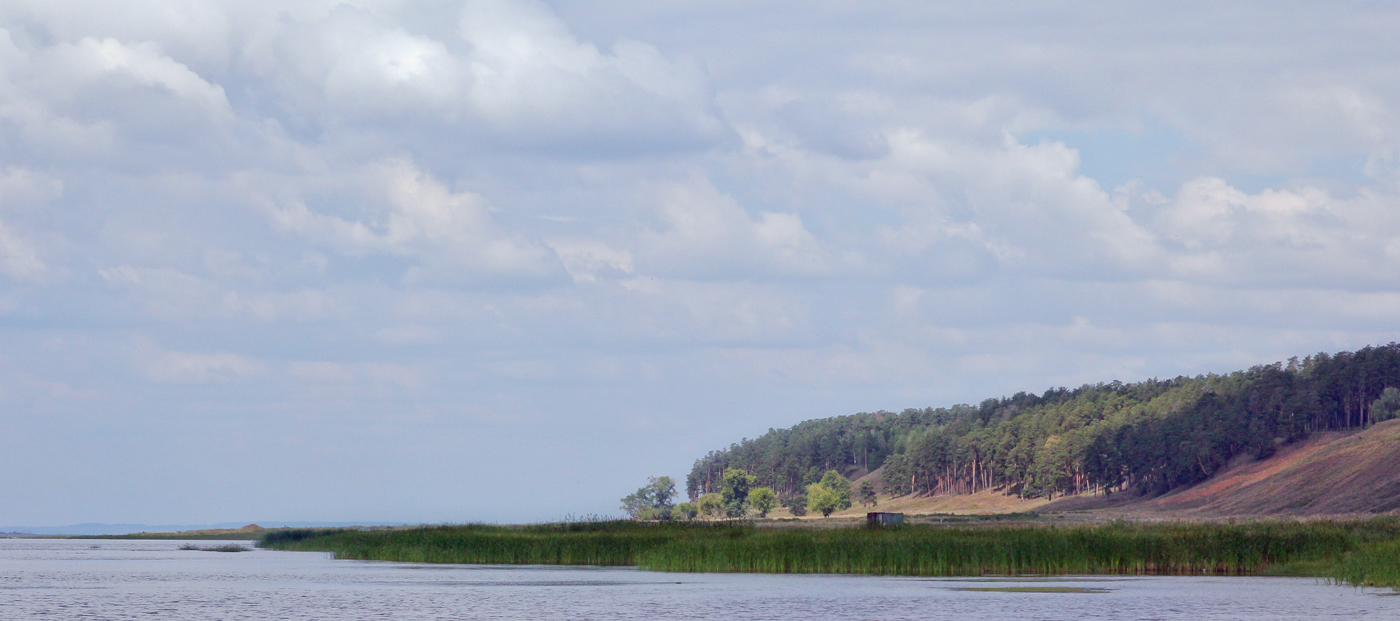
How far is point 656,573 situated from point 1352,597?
3400 cm

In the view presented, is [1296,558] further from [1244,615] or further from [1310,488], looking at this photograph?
[1310,488]

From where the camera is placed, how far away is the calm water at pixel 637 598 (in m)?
45.7

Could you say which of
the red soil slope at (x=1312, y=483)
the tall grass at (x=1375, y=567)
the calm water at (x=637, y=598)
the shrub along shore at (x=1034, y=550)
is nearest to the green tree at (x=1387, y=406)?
the red soil slope at (x=1312, y=483)

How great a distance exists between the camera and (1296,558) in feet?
217

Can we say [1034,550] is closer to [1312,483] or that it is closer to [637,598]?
[637,598]

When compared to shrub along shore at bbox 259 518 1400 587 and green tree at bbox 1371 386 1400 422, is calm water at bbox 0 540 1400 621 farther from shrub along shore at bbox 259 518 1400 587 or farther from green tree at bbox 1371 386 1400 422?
green tree at bbox 1371 386 1400 422

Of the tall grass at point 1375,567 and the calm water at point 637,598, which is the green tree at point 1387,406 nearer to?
the calm water at point 637,598

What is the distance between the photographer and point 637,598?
53.6 metres

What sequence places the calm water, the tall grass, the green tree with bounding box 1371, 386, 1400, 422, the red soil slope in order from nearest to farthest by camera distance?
the calm water < the tall grass < the red soil slope < the green tree with bounding box 1371, 386, 1400, 422

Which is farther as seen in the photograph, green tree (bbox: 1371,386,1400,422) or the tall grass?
green tree (bbox: 1371,386,1400,422)

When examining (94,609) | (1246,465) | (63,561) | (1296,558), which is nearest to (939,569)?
(1296,558)

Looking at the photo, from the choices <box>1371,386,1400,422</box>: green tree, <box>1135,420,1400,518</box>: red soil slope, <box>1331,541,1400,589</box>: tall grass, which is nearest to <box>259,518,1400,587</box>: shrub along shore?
<box>1331,541,1400,589</box>: tall grass

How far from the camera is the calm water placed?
1799 inches

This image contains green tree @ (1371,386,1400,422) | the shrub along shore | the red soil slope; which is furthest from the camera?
green tree @ (1371,386,1400,422)
